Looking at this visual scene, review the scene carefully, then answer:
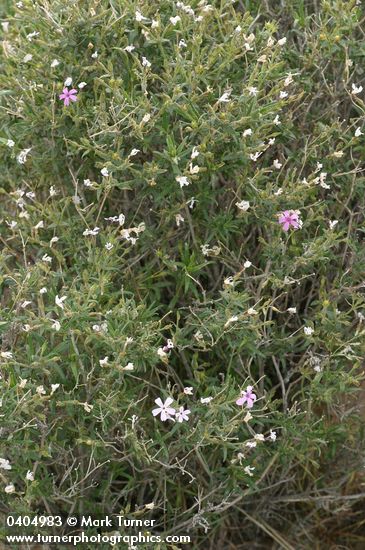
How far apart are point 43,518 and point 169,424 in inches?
22.8

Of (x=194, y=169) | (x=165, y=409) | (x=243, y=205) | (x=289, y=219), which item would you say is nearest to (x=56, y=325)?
(x=165, y=409)

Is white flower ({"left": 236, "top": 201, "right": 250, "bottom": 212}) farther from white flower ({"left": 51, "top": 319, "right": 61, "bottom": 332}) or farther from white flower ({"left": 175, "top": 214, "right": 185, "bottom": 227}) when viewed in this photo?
white flower ({"left": 51, "top": 319, "right": 61, "bottom": 332})

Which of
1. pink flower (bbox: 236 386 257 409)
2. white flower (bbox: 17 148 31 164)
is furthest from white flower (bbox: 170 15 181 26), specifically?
pink flower (bbox: 236 386 257 409)

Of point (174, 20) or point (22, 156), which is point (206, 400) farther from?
point (174, 20)

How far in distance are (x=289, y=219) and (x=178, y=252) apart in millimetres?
468

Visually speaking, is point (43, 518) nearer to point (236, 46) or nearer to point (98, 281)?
point (98, 281)

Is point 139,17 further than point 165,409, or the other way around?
point 139,17

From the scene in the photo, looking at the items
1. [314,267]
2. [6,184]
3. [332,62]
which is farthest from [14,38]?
[314,267]

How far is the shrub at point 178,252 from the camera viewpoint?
301cm

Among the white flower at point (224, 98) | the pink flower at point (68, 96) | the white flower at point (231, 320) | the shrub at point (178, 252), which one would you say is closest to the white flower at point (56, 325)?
the shrub at point (178, 252)

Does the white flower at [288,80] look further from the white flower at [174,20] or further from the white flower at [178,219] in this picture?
the white flower at [178,219]

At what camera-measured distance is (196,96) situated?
10.1 ft

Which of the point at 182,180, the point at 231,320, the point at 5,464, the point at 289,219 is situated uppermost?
the point at 182,180

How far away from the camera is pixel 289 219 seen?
3129 mm
